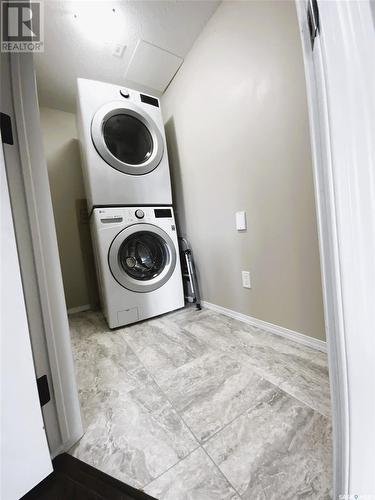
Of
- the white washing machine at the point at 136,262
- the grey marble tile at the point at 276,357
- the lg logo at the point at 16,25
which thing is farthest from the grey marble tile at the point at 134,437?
the lg logo at the point at 16,25

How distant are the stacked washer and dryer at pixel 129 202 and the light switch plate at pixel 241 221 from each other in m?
0.52

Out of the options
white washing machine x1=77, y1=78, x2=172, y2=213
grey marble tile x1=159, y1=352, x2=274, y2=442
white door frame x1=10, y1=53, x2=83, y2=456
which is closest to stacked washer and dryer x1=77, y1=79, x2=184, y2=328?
white washing machine x1=77, y1=78, x2=172, y2=213

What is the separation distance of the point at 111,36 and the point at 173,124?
2.02ft

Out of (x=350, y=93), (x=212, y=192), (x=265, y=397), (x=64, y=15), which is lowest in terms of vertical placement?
(x=265, y=397)

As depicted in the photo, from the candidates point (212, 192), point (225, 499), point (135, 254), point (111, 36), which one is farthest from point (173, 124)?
point (225, 499)

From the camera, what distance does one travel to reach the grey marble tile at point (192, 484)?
0.42 metres

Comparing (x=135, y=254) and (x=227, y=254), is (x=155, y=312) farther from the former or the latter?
(x=227, y=254)

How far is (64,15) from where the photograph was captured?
42.0 inches

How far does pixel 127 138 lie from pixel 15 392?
159 cm

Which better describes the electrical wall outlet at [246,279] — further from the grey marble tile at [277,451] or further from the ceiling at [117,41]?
the ceiling at [117,41]

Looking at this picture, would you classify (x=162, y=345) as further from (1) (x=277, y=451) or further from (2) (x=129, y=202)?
(2) (x=129, y=202)

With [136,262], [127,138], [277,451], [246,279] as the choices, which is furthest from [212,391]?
[127,138]

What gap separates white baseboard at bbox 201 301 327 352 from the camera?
0.88 m

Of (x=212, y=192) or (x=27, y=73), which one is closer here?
(x=27, y=73)
